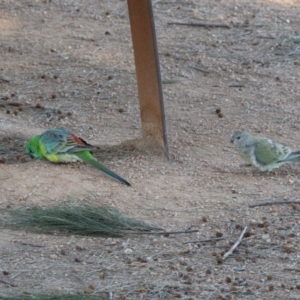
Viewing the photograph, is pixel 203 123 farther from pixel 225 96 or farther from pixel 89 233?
pixel 89 233

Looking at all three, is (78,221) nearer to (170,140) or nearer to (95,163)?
(95,163)

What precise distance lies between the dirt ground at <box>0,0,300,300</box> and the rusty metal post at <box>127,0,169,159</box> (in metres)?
0.25

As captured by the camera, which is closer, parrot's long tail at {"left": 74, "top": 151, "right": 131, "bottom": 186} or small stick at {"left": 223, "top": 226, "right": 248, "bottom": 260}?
small stick at {"left": 223, "top": 226, "right": 248, "bottom": 260}

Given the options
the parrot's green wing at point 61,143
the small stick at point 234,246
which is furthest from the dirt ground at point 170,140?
the parrot's green wing at point 61,143

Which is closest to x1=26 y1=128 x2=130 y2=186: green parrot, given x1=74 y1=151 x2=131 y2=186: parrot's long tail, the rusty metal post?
x1=74 y1=151 x2=131 y2=186: parrot's long tail

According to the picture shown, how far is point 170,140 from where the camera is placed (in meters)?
7.34

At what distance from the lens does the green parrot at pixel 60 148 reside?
6.67 m

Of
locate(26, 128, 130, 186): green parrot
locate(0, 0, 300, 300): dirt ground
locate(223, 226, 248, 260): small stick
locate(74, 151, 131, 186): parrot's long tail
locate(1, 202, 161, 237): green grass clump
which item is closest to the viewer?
locate(0, 0, 300, 300): dirt ground

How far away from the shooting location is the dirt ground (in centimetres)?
502

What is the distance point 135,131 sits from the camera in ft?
25.1

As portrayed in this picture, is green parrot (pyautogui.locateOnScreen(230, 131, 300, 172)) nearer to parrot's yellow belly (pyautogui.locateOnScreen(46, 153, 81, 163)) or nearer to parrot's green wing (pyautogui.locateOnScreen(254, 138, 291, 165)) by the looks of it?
parrot's green wing (pyautogui.locateOnScreen(254, 138, 291, 165))

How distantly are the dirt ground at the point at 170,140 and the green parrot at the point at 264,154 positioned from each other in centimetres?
12

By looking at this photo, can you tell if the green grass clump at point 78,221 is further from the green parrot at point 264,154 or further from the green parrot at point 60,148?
the green parrot at point 264,154

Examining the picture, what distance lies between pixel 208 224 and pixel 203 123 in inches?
84.9
